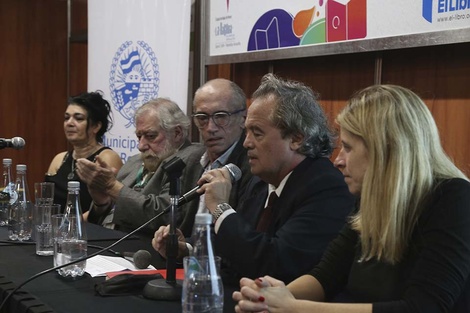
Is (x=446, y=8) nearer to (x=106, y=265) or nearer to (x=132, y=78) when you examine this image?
(x=106, y=265)

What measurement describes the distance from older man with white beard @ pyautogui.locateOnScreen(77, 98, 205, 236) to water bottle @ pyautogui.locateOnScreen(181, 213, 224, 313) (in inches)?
54.8

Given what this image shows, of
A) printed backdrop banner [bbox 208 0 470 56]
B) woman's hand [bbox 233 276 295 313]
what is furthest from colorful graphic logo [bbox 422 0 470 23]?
woman's hand [bbox 233 276 295 313]

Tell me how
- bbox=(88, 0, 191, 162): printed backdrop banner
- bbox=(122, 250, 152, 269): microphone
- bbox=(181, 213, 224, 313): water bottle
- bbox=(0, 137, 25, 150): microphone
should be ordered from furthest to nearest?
bbox=(88, 0, 191, 162): printed backdrop banner → bbox=(0, 137, 25, 150): microphone → bbox=(122, 250, 152, 269): microphone → bbox=(181, 213, 224, 313): water bottle

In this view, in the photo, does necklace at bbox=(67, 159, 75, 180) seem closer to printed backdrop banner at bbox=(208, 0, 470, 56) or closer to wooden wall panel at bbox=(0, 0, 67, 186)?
printed backdrop banner at bbox=(208, 0, 470, 56)

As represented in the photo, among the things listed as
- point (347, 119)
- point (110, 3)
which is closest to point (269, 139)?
point (347, 119)

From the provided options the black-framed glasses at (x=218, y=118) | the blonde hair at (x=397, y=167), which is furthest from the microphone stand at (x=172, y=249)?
the black-framed glasses at (x=218, y=118)

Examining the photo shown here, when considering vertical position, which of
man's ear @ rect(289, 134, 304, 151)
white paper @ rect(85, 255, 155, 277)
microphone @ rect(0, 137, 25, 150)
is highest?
man's ear @ rect(289, 134, 304, 151)

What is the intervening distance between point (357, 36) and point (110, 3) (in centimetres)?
215

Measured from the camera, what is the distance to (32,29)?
19.6ft

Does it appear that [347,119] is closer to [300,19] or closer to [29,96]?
[300,19]

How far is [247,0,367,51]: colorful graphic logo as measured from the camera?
299 cm

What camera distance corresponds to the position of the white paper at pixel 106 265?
6.48 ft

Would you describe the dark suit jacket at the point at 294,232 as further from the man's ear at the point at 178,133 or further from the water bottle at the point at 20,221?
the man's ear at the point at 178,133

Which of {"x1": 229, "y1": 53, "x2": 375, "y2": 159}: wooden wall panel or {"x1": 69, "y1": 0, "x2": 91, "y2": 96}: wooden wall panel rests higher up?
{"x1": 69, "y1": 0, "x2": 91, "y2": 96}: wooden wall panel
